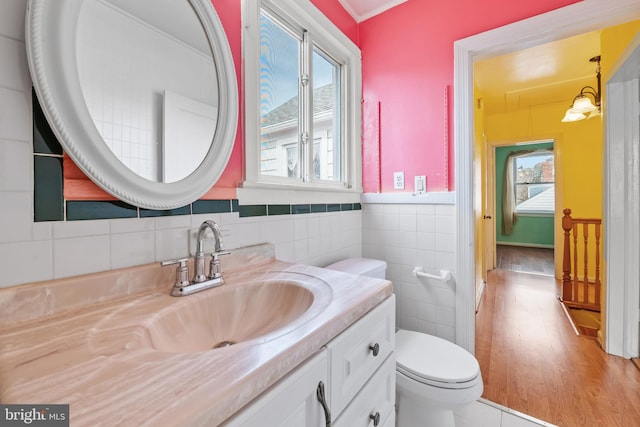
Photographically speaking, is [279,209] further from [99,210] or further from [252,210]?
[99,210]

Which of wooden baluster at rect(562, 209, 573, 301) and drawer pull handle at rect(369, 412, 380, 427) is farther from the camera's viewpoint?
wooden baluster at rect(562, 209, 573, 301)

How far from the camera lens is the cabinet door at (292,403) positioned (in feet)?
1.29

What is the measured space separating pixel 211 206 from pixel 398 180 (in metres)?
1.19

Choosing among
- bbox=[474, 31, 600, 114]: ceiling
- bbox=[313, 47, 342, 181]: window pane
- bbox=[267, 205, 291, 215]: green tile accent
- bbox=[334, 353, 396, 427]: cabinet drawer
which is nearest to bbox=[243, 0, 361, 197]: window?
bbox=[313, 47, 342, 181]: window pane

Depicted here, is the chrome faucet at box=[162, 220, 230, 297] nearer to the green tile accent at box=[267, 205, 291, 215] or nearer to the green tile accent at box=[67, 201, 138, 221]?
the green tile accent at box=[67, 201, 138, 221]

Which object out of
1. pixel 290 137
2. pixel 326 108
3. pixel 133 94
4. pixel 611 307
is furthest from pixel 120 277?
pixel 611 307

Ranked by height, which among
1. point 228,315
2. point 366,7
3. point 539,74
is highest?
point 539,74

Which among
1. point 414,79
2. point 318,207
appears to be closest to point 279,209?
point 318,207

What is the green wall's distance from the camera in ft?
18.0

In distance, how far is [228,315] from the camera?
787 mm

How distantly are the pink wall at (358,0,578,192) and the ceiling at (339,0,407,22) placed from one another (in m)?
0.03

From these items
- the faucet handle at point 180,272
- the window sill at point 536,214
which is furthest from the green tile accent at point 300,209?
the window sill at point 536,214

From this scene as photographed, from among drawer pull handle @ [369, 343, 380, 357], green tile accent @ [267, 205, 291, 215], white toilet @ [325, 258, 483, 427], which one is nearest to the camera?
drawer pull handle @ [369, 343, 380, 357]

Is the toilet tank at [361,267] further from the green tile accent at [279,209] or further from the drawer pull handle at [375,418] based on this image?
the drawer pull handle at [375,418]
